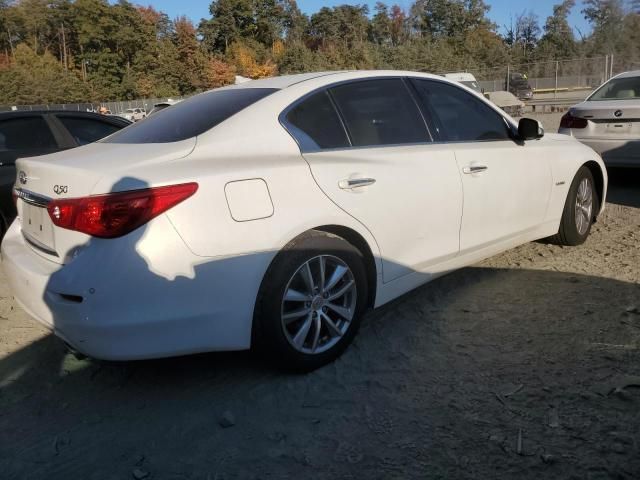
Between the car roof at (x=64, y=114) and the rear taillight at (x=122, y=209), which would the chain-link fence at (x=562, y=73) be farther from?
the rear taillight at (x=122, y=209)

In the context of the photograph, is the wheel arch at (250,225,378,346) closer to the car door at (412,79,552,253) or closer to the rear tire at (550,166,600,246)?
the car door at (412,79,552,253)

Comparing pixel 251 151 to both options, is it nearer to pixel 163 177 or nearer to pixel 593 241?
pixel 163 177

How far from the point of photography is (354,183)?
3115mm

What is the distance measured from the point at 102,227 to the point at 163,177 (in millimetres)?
337

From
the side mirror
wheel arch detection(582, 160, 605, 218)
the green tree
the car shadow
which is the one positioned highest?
the green tree

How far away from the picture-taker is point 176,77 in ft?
262

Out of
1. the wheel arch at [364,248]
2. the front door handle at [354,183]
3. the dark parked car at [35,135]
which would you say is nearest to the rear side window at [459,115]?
the front door handle at [354,183]

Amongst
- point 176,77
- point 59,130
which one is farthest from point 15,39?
point 59,130

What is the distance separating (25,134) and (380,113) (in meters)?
4.12

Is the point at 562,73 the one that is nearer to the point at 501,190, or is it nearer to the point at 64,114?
the point at 64,114

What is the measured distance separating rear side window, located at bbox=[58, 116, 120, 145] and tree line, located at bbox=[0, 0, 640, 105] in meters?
51.9

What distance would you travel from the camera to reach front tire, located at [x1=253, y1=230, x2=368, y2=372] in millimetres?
2816

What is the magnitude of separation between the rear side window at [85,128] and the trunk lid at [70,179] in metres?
3.21

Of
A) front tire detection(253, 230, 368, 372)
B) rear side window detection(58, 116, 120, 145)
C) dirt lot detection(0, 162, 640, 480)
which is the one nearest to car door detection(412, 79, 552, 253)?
dirt lot detection(0, 162, 640, 480)
